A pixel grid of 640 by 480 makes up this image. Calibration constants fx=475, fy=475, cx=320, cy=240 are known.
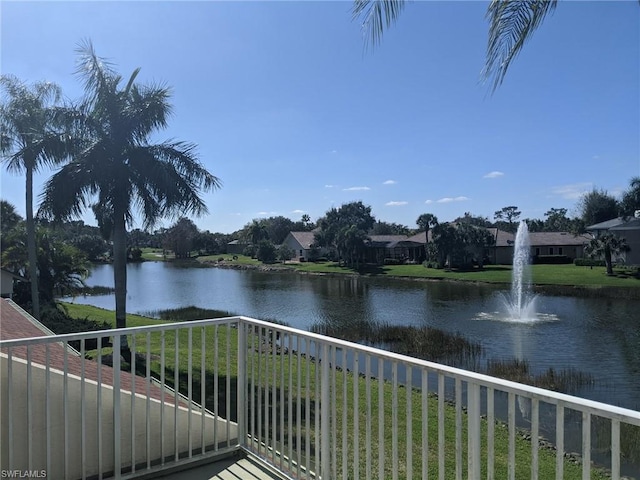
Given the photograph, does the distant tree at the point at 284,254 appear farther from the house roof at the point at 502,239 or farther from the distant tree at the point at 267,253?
the house roof at the point at 502,239

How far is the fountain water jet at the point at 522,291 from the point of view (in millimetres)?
19783

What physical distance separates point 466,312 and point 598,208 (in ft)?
127

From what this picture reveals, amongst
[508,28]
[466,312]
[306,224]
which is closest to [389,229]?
[306,224]

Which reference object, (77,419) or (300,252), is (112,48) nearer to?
(77,419)

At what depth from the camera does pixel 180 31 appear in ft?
25.3

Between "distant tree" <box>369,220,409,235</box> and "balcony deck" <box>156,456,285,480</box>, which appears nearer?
"balcony deck" <box>156,456,285,480</box>

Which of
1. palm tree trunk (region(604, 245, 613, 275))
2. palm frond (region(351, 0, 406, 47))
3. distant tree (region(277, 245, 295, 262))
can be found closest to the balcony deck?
palm frond (region(351, 0, 406, 47))

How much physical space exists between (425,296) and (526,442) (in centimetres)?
2128

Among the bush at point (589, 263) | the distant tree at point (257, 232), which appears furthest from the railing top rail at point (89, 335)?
the distant tree at point (257, 232)

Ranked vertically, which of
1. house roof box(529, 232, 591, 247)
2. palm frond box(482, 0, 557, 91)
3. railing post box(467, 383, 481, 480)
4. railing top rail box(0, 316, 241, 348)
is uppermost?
palm frond box(482, 0, 557, 91)

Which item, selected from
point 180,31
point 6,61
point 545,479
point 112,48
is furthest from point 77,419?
point 112,48

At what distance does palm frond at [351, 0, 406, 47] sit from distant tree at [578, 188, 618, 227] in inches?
2112

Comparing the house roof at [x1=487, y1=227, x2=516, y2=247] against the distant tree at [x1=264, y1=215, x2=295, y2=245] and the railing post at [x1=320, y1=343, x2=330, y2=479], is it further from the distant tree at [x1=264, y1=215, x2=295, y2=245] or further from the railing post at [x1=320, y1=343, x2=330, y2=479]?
the railing post at [x1=320, y1=343, x2=330, y2=479]

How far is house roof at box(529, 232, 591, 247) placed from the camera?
47.4 metres
